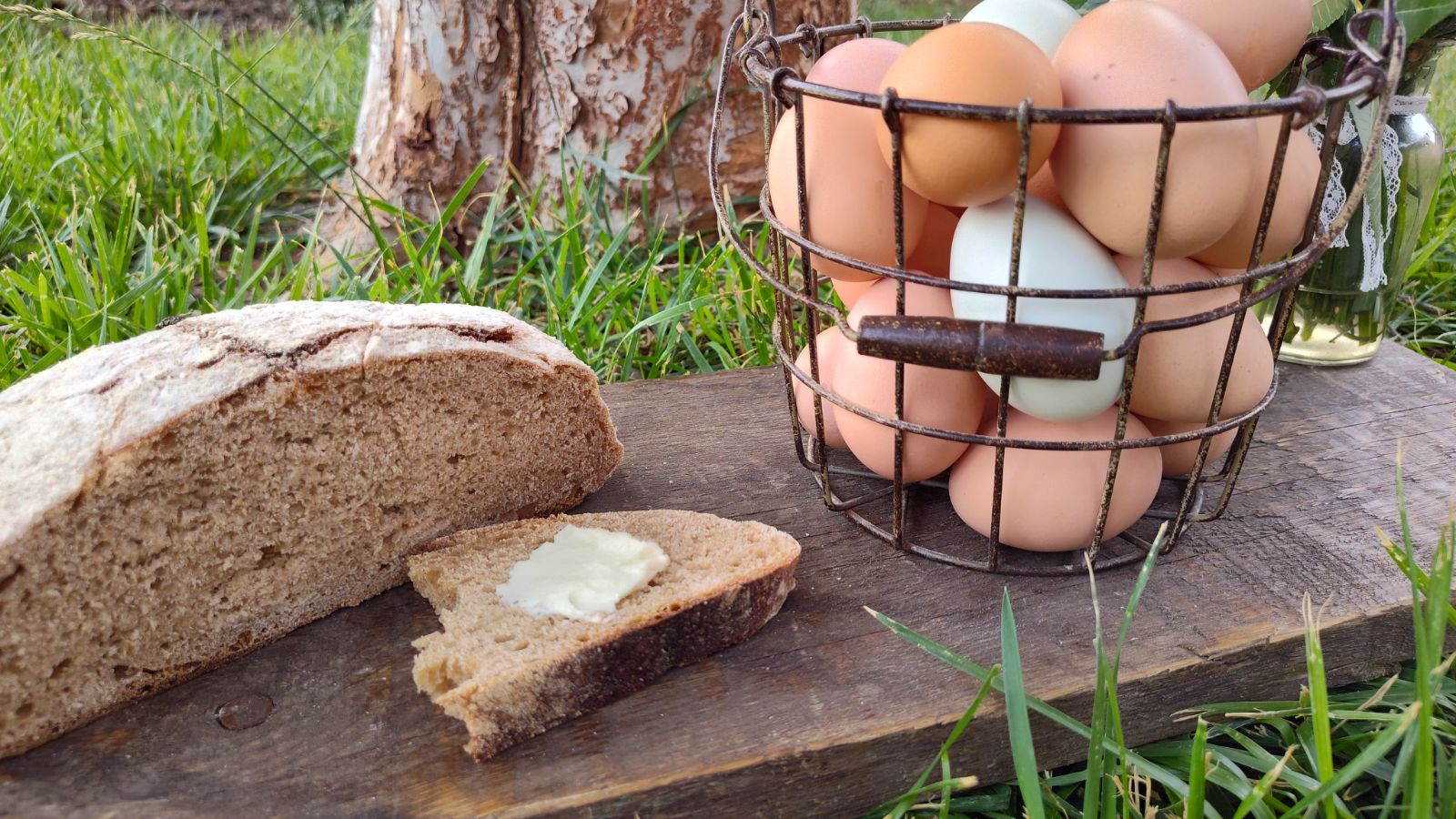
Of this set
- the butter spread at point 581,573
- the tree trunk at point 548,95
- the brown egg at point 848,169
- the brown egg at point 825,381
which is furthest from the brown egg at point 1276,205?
the tree trunk at point 548,95

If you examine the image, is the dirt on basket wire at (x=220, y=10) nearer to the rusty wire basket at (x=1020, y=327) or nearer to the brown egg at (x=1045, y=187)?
the rusty wire basket at (x=1020, y=327)

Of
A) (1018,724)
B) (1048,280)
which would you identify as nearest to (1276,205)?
(1048,280)

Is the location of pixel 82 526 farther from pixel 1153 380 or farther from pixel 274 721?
pixel 1153 380

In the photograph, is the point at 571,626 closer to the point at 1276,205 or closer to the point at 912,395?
the point at 912,395

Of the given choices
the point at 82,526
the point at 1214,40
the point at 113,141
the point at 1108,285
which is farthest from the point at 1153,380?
the point at 113,141

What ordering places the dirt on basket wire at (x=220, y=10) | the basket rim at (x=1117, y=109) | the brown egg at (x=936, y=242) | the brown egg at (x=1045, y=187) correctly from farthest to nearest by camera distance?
1. the dirt on basket wire at (x=220, y=10)
2. the brown egg at (x=936, y=242)
3. the brown egg at (x=1045, y=187)
4. the basket rim at (x=1117, y=109)

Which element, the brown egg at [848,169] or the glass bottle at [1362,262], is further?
the glass bottle at [1362,262]

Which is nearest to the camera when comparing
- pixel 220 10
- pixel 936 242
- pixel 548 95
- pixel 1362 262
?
pixel 936 242
